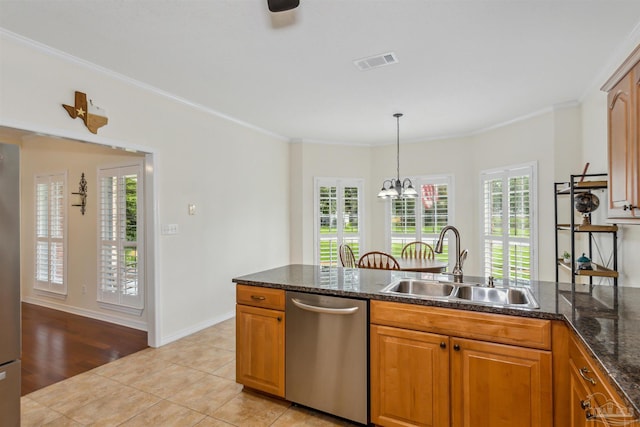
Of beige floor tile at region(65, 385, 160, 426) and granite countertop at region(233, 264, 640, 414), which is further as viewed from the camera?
beige floor tile at region(65, 385, 160, 426)

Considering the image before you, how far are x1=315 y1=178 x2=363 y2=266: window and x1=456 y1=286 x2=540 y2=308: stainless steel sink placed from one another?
145 inches

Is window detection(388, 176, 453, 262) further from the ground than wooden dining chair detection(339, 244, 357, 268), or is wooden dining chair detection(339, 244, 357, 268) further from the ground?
window detection(388, 176, 453, 262)

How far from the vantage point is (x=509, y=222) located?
184 inches

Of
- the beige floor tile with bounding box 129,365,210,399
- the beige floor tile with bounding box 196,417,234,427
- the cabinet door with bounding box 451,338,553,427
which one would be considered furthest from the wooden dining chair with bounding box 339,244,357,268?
the cabinet door with bounding box 451,338,553,427

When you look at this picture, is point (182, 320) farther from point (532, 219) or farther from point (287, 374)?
point (532, 219)

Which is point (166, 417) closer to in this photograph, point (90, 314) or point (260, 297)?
point (260, 297)

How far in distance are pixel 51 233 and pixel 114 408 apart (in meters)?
3.72

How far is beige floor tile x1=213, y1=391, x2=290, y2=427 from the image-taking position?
225cm

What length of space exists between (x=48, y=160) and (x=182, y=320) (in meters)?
3.44

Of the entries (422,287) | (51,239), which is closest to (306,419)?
(422,287)

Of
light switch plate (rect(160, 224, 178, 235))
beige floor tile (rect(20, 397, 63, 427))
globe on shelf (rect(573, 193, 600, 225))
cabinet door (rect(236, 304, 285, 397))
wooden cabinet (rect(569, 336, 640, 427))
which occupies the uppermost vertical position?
globe on shelf (rect(573, 193, 600, 225))

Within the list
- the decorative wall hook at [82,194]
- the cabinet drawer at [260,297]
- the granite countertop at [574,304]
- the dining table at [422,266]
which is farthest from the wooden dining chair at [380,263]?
the decorative wall hook at [82,194]

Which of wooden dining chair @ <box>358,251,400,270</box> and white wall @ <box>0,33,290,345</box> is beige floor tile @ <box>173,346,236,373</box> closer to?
white wall @ <box>0,33,290,345</box>

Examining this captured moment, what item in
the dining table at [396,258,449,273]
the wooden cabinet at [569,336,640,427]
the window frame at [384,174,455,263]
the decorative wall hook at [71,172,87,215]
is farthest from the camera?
the window frame at [384,174,455,263]
